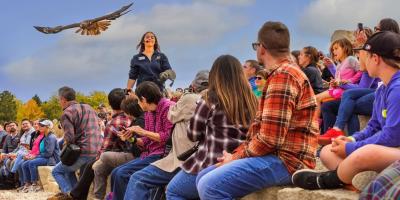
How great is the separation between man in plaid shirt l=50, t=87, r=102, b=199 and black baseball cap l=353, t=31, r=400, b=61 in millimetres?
5567

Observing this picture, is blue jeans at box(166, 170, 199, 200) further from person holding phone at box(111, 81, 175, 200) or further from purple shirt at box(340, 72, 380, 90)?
purple shirt at box(340, 72, 380, 90)

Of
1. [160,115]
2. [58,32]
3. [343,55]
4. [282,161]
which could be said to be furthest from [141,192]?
[58,32]

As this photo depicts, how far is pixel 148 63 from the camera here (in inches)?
334

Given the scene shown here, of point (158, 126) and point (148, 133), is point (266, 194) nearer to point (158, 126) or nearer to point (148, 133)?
point (148, 133)

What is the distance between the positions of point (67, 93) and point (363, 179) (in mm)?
6000

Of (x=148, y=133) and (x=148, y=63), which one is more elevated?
(x=148, y=63)

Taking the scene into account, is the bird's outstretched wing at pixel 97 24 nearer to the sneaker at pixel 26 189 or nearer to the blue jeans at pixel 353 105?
the sneaker at pixel 26 189

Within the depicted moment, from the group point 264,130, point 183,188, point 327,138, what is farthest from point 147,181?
point 264,130

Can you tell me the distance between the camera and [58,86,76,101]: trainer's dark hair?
8.47 meters

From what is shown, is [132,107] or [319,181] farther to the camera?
[132,107]

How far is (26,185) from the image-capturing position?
11.8 meters

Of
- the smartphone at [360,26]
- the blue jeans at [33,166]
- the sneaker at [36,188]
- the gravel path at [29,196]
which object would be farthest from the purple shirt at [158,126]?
the blue jeans at [33,166]

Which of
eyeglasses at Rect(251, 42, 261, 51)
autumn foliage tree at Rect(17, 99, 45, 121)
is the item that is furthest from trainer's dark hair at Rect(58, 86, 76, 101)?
autumn foliage tree at Rect(17, 99, 45, 121)

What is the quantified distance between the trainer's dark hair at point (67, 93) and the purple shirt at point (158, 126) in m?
2.44
